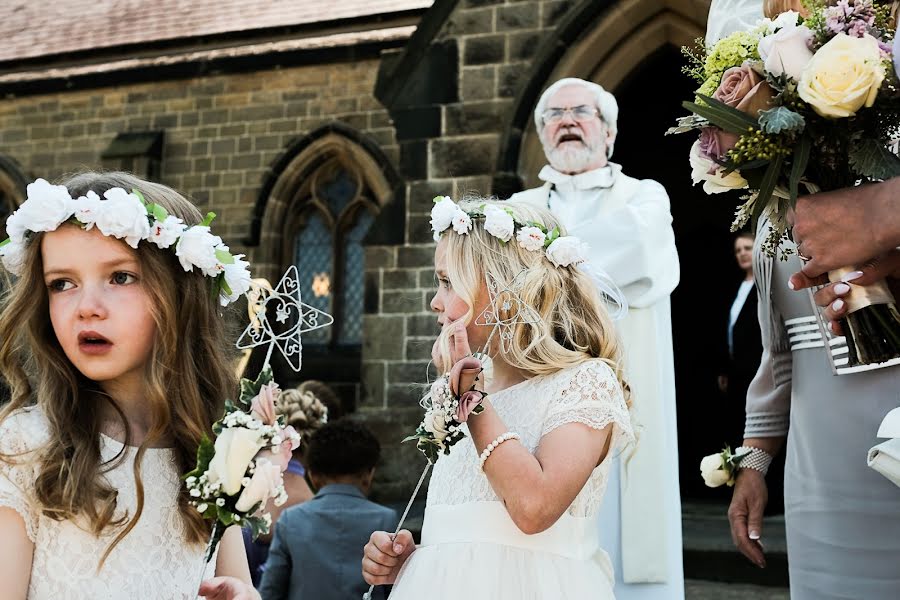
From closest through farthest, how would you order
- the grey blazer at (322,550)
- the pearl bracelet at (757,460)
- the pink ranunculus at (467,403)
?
the pink ranunculus at (467,403), the pearl bracelet at (757,460), the grey blazer at (322,550)

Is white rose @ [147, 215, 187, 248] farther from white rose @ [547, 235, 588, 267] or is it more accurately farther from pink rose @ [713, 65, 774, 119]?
pink rose @ [713, 65, 774, 119]

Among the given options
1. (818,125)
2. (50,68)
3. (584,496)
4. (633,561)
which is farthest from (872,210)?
(50,68)

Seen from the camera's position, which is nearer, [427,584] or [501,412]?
[427,584]

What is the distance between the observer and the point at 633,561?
11.6 feet

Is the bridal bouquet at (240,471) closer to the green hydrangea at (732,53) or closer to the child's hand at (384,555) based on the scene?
the child's hand at (384,555)

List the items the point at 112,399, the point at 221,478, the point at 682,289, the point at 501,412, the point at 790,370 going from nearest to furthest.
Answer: the point at 221,478 → the point at 112,399 → the point at 501,412 → the point at 790,370 → the point at 682,289

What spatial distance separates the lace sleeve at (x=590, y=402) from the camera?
2.21 metres

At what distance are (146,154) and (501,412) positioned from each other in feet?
38.4

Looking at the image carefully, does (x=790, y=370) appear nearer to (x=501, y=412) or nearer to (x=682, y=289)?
(x=501, y=412)

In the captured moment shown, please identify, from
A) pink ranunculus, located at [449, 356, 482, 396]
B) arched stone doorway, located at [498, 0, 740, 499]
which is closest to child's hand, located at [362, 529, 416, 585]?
pink ranunculus, located at [449, 356, 482, 396]

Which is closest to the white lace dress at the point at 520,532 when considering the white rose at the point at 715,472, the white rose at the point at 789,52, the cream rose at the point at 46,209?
the white rose at the point at 715,472

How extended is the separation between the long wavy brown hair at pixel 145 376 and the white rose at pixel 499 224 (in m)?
0.71

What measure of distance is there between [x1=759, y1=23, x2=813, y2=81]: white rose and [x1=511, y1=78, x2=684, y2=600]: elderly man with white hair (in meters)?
1.50

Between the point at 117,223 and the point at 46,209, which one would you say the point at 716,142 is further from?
the point at 46,209
